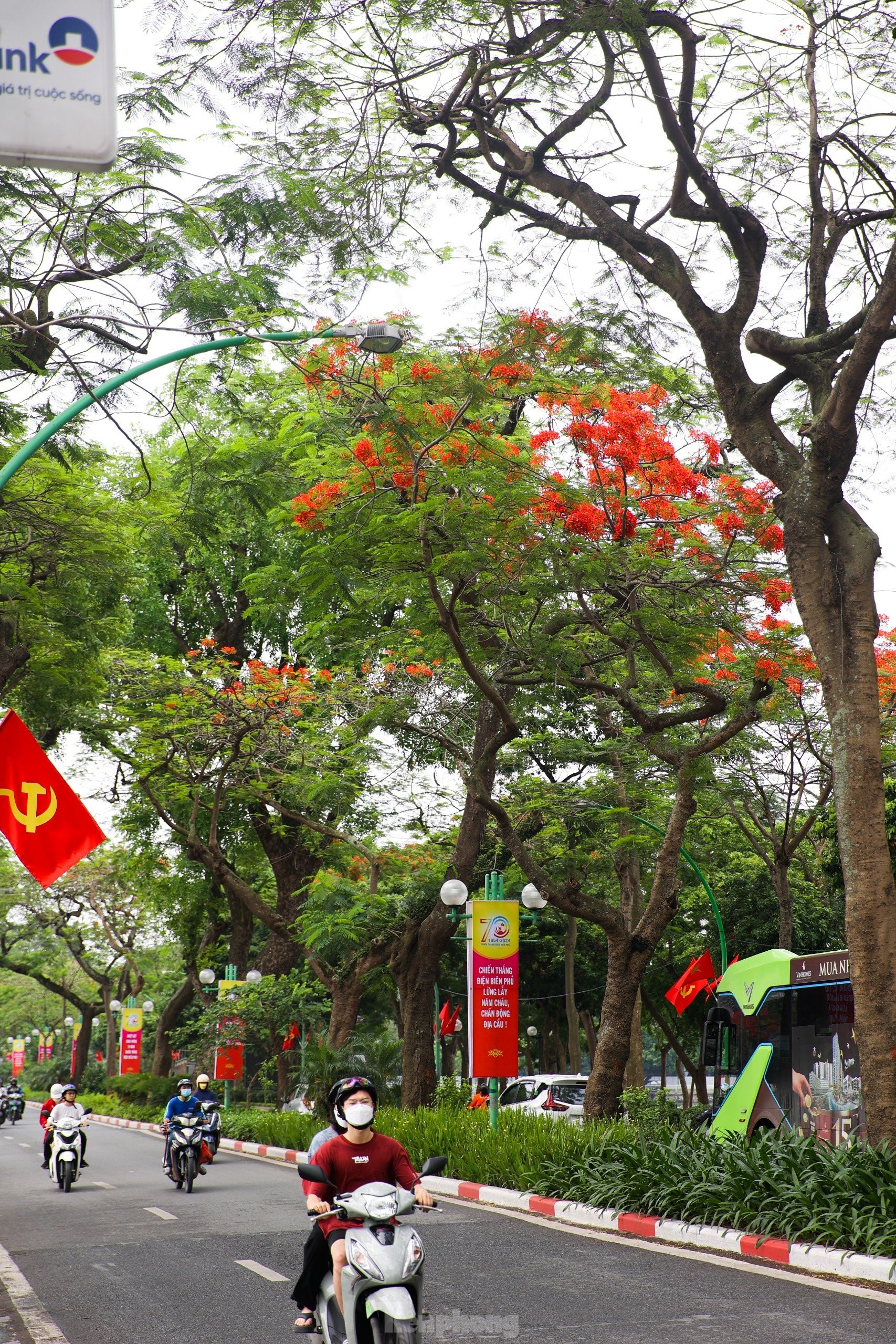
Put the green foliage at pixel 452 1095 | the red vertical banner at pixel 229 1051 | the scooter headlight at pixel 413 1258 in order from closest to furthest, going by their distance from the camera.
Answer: the scooter headlight at pixel 413 1258
the green foliage at pixel 452 1095
the red vertical banner at pixel 229 1051

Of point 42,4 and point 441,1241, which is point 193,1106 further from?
point 42,4

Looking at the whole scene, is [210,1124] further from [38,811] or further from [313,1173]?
[313,1173]

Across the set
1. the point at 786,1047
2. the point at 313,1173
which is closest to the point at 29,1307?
the point at 313,1173

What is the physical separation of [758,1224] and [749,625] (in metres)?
7.26

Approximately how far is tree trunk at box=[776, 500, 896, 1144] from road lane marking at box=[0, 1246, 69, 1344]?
5865 mm

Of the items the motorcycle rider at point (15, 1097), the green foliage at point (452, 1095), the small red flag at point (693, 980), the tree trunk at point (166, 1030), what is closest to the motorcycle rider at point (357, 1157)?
the green foliage at point (452, 1095)

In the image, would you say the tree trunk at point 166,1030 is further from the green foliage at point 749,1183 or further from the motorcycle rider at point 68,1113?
the green foliage at point 749,1183

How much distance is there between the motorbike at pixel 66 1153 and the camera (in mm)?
16641

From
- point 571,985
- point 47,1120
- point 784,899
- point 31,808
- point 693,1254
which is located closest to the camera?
point 693,1254

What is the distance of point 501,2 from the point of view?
10.6 metres

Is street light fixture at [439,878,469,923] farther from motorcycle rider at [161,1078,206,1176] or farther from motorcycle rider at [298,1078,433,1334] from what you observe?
motorcycle rider at [298,1078,433,1334]

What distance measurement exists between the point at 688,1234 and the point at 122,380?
7818mm

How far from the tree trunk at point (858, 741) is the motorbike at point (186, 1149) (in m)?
9.05

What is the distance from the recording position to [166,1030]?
3769cm
